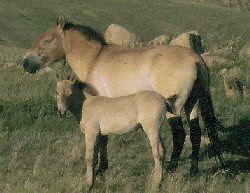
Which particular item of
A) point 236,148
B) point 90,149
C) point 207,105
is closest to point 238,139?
point 236,148

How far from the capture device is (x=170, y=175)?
859 cm

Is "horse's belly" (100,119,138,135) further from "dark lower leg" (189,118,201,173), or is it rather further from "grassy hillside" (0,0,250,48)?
"grassy hillside" (0,0,250,48)

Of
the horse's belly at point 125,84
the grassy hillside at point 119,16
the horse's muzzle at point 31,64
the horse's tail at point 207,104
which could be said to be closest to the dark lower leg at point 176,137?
the horse's tail at point 207,104

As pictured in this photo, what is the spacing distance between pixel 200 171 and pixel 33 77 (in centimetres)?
799

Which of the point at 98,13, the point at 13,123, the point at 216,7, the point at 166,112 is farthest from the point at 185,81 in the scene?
the point at 216,7

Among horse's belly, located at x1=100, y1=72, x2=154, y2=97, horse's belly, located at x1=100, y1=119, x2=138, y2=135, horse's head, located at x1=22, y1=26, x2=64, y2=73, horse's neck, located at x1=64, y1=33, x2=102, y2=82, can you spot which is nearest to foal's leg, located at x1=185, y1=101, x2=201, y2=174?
horse's belly, located at x1=100, y1=72, x2=154, y2=97

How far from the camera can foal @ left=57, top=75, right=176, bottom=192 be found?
24.8 feet

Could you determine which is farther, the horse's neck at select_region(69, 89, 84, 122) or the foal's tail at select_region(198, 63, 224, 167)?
the foal's tail at select_region(198, 63, 224, 167)

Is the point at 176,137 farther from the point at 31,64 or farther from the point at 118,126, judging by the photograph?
the point at 31,64

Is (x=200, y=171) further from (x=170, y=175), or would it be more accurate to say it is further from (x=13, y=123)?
(x=13, y=123)

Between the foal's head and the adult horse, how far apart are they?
83 centimetres

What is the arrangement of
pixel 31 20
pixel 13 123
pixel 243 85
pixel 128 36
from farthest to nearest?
pixel 31 20 → pixel 128 36 → pixel 243 85 → pixel 13 123

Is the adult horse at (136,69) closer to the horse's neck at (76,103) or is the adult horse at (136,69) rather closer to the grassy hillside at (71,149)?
the grassy hillside at (71,149)

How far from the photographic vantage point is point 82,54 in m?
10.0
